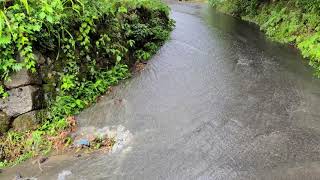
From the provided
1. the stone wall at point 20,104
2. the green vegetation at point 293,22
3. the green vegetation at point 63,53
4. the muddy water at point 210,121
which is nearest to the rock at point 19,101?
the stone wall at point 20,104

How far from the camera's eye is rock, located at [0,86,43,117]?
8312 millimetres

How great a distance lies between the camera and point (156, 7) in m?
16.3

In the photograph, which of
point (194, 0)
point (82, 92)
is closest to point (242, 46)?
point (82, 92)

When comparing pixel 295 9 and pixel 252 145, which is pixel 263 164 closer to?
pixel 252 145

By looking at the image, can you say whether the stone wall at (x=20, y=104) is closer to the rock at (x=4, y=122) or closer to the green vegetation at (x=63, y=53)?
the rock at (x=4, y=122)

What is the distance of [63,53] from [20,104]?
1.62 meters

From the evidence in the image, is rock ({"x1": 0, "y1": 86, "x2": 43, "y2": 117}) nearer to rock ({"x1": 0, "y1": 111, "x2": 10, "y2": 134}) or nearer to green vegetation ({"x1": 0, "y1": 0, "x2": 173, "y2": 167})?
rock ({"x1": 0, "y1": 111, "x2": 10, "y2": 134})

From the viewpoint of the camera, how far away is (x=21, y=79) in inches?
331

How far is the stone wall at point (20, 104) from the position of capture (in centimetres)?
830

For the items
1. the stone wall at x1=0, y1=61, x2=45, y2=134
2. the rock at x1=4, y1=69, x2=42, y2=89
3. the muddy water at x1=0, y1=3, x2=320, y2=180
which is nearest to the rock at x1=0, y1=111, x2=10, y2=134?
the stone wall at x1=0, y1=61, x2=45, y2=134

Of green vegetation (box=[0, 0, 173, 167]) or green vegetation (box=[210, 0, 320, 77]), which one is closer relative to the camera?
green vegetation (box=[0, 0, 173, 167])

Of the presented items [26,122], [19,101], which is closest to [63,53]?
Result: [19,101]

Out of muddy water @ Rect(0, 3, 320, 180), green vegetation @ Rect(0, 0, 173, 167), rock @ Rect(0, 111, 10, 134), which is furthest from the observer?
rock @ Rect(0, 111, 10, 134)

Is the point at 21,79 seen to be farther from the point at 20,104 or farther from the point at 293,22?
the point at 293,22
